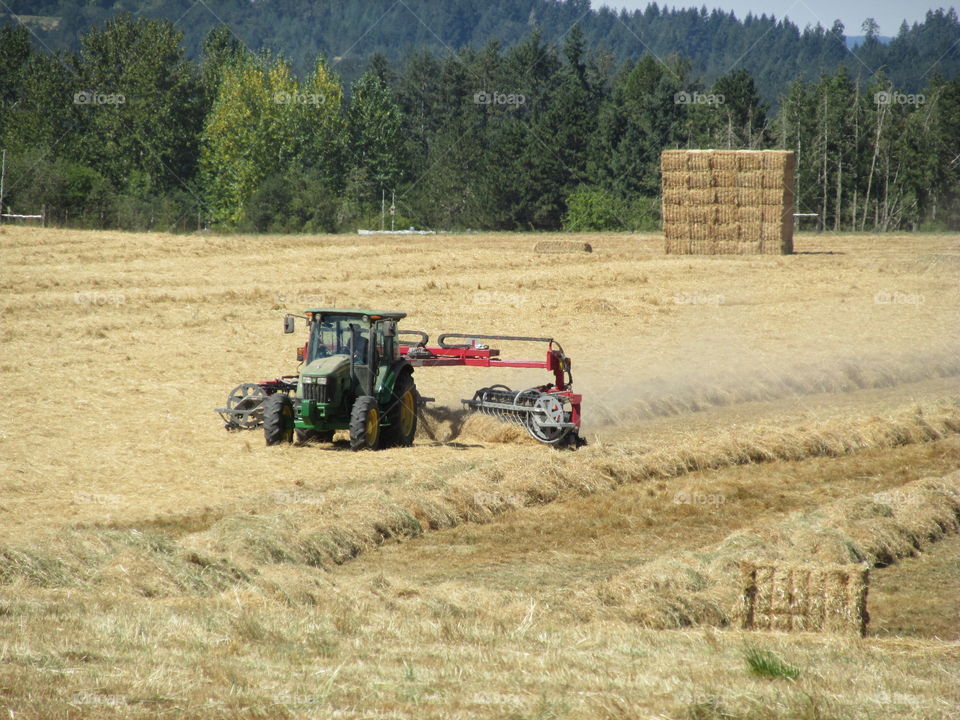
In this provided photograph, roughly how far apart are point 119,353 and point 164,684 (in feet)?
62.5

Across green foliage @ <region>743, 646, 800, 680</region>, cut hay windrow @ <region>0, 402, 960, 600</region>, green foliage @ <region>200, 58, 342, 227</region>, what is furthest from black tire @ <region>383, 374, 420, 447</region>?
green foliage @ <region>200, 58, 342, 227</region>

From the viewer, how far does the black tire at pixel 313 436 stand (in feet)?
57.4

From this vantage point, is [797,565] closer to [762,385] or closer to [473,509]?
[473,509]

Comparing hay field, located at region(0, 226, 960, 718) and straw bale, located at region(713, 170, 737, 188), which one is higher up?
straw bale, located at region(713, 170, 737, 188)

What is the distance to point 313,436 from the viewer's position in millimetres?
17969

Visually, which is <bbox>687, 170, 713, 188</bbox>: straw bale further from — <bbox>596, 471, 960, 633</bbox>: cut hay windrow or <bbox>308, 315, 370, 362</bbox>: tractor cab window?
<bbox>596, 471, 960, 633</bbox>: cut hay windrow

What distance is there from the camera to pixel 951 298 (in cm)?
3456

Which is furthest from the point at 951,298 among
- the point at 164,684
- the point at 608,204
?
the point at 608,204

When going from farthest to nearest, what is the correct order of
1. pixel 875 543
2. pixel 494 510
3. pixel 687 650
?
pixel 494 510 < pixel 875 543 < pixel 687 650

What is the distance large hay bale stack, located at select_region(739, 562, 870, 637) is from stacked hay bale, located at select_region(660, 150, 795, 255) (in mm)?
30704

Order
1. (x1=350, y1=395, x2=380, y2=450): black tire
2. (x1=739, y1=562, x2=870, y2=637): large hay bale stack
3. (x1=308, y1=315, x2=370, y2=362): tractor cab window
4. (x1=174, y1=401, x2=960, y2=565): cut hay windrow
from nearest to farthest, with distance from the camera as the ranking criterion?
(x1=739, y1=562, x2=870, y2=637): large hay bale stack → (x1=174, y1=401, x2=960, y2=565): cut hay windrow → (x1=350, y1=395, x2=380, y2=450): black tire → (x1=308, y1=315, x2=370, y2=362): tractor cab window

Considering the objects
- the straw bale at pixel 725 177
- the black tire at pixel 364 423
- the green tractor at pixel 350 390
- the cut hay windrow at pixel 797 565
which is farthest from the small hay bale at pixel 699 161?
the cut hay windrow at pixel 797 565

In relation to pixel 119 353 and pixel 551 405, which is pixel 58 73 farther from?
pixel 551 405

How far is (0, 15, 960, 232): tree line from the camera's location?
71.5 metres
